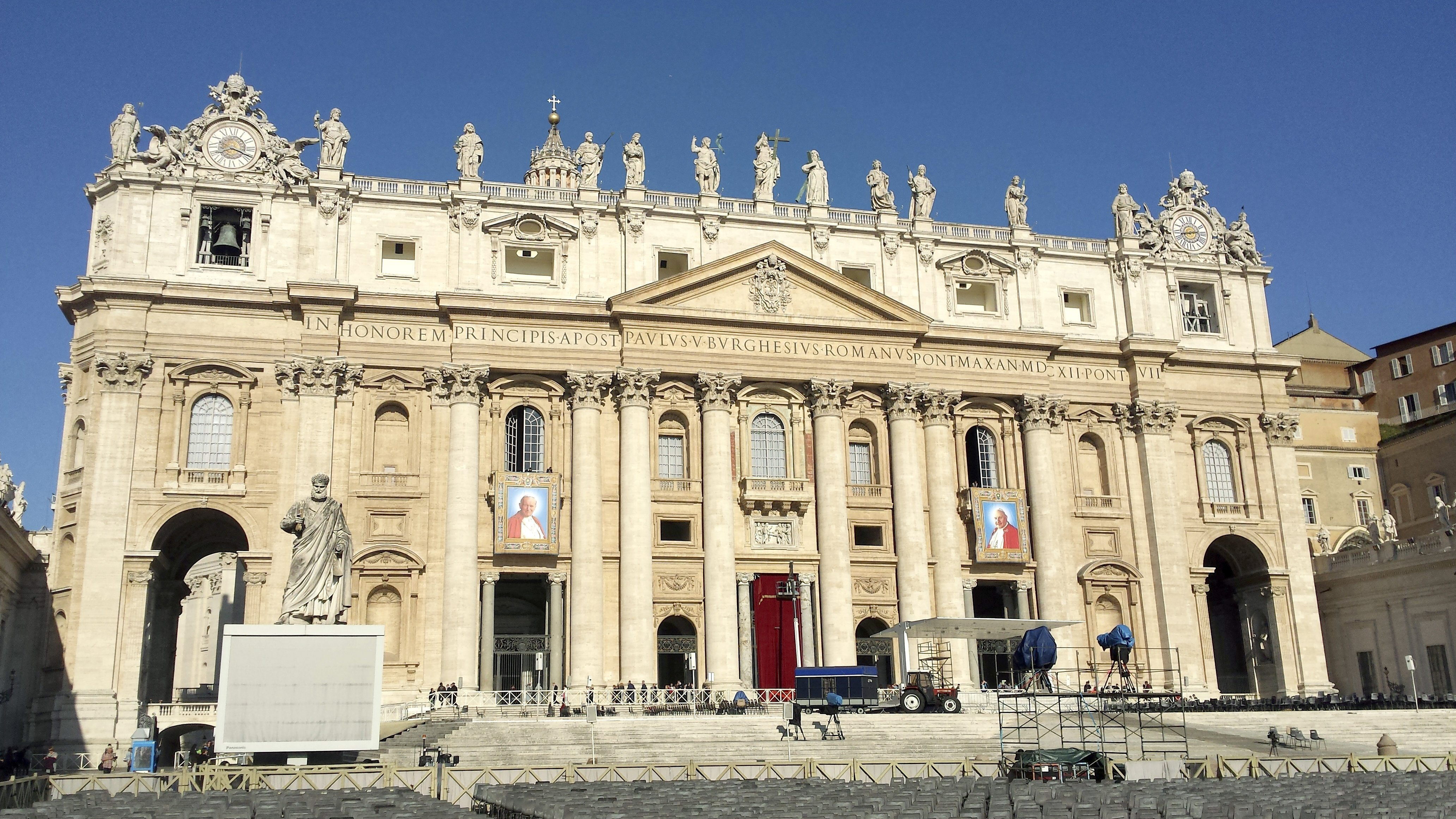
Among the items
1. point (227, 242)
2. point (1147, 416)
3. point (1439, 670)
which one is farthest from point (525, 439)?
point (1439, 670)

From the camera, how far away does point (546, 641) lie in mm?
49469

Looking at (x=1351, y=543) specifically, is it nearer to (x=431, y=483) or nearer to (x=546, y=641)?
(x=546, y=641)

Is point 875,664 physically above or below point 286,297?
below

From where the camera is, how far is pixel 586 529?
161 ft

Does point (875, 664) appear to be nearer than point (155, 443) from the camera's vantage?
No

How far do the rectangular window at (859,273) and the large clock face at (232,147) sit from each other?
2418cm

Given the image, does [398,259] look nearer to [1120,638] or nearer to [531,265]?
[531,265]

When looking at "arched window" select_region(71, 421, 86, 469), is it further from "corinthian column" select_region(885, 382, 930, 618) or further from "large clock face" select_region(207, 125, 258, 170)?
"corinthian column" select_region(885, 382, 930, 618)

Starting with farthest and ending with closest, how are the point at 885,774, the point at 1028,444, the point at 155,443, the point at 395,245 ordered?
the point at 1028,444, the point at 395,245, the point at 155,443, the point at 885,774

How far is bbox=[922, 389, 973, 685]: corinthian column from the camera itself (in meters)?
51.8

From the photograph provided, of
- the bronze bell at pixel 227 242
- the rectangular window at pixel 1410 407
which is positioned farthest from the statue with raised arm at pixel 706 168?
the rectangular window at pixel 1410 407

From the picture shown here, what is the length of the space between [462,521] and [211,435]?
9.85m

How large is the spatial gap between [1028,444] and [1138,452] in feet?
18.3

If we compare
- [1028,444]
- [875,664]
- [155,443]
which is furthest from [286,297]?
[1028,444]
